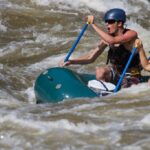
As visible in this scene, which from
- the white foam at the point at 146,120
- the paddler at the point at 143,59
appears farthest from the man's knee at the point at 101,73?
the white foam at the point at 146,120

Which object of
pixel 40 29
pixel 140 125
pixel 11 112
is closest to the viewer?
pixel 140 125

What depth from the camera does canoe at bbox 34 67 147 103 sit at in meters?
6.99

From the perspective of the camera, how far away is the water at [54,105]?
5.57 metres

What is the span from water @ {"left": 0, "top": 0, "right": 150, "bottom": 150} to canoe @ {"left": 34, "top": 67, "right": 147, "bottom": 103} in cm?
18

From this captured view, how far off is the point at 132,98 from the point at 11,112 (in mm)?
1326

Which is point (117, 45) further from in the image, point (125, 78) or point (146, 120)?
point (146, 120)

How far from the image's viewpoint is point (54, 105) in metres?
6.74

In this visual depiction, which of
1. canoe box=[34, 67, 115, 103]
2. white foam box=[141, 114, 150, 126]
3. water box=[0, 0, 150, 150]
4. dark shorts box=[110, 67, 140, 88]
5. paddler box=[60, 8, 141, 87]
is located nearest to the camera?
water box=[0, 0, 150, 150]

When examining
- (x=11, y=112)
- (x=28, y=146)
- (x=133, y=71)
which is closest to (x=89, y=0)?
A: (x=133, y=71)

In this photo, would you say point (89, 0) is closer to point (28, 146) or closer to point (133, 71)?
point (133, 71)

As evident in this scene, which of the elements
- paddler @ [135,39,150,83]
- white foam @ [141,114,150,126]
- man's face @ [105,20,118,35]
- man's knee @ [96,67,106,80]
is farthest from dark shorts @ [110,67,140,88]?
white foam @ [141,114,150,126]

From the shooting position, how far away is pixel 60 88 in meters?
7.11

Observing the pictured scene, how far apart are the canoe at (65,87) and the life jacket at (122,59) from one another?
0.19m

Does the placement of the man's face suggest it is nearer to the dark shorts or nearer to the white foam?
the dark shorts
